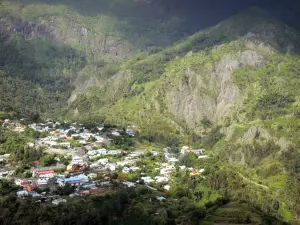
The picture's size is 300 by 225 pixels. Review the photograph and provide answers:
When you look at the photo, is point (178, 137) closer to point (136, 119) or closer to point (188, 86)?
point (136, 119)

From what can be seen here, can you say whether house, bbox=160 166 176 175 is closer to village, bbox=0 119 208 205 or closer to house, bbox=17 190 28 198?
village, bbox=0 119 208 205

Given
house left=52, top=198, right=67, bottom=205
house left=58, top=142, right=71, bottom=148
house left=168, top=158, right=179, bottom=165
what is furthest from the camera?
house left=58, top=142, right=71, bottom=148

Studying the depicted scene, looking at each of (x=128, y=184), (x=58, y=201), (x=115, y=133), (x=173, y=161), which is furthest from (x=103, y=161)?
(x=115, y=133)

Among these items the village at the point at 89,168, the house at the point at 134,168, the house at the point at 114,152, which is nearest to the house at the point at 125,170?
the village at the point at 89,168

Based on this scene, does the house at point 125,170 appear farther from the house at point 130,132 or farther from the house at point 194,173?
the house at point 130,132

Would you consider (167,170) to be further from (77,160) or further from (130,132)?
(130,132)

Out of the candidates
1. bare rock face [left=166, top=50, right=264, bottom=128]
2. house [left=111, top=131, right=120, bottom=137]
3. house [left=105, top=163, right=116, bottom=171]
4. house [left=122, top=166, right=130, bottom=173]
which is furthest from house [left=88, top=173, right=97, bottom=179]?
bare rock face [left=166, top=50, right=264, bottom=128]
